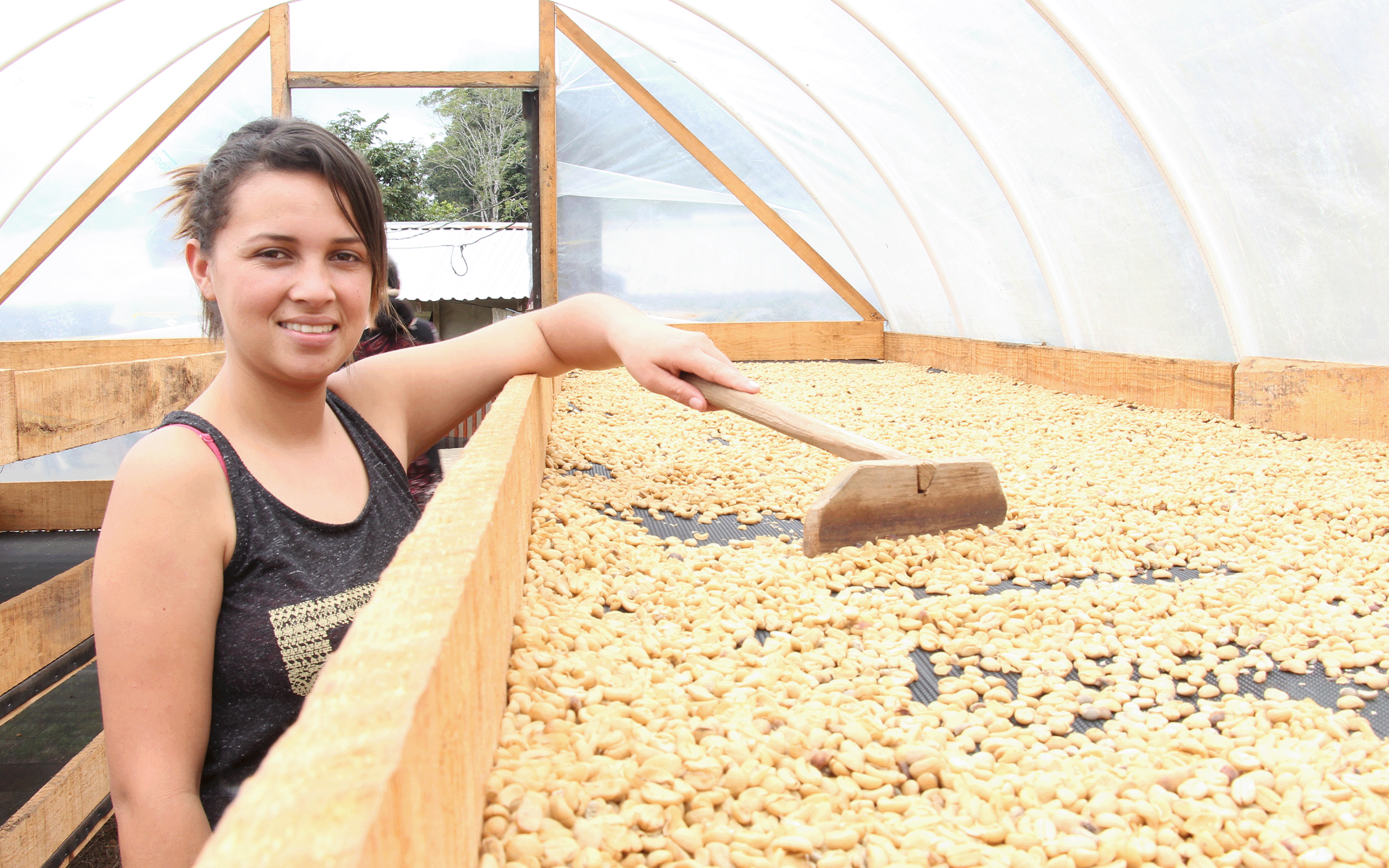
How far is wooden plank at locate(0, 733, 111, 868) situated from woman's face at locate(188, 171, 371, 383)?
5.36ft

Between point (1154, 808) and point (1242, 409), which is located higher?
point (1242, 409)

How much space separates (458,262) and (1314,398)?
952cm

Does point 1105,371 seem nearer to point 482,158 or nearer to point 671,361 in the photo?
point 671,361

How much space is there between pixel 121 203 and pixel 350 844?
7625mm

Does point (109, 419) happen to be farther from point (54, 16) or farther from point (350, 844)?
point (54, 16)

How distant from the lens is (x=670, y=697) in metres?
1.07

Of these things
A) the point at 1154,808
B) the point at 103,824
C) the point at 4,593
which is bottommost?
the point at 103,824

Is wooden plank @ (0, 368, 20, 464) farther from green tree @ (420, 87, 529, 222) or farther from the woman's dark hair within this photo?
green tree @ (420, 87, 529, 222)

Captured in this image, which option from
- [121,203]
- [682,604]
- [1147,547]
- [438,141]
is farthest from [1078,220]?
[438,141]

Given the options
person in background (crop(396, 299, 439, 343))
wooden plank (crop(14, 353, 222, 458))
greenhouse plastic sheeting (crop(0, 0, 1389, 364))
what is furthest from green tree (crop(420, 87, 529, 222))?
wooden plank (crop(14, 353, 222, 458))

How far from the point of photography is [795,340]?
704cm

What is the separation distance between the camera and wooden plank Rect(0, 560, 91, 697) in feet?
8.79

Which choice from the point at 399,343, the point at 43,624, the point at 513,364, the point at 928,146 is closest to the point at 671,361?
the point at 513,364

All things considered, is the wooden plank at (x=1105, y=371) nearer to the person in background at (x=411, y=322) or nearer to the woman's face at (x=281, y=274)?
the person in background at (x=411, y=322)
